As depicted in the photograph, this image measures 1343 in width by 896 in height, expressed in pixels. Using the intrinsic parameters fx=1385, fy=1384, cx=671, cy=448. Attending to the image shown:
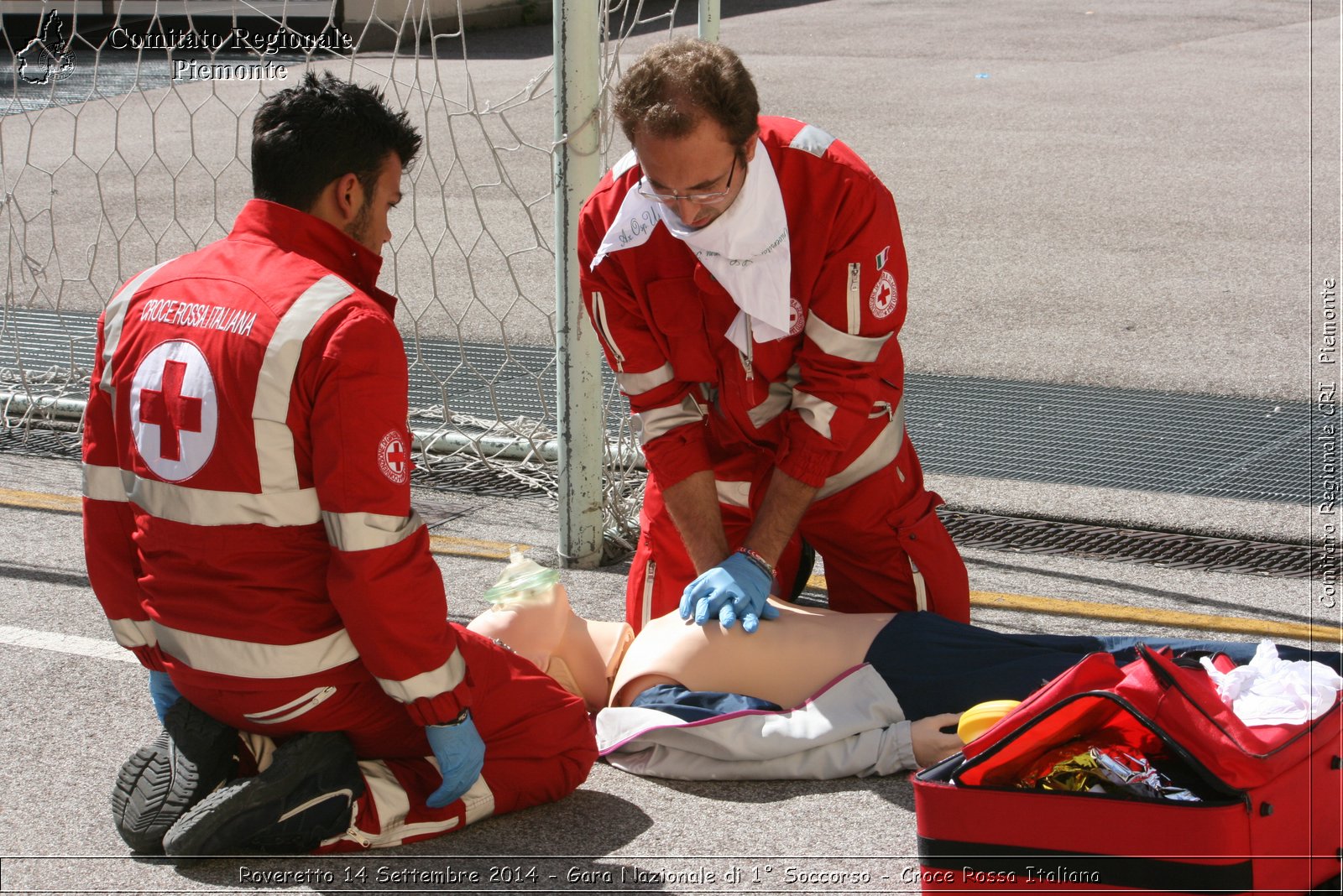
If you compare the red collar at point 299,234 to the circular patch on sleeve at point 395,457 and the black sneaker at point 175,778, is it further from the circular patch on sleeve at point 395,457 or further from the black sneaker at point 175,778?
the black sneaker at point 175,778

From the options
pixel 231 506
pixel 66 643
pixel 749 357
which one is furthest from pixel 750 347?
pixel 66 643

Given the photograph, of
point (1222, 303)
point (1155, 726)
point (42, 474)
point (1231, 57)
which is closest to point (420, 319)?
point (42, 474)

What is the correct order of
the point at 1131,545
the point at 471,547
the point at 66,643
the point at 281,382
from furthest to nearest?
the point at 471,547
the point at 1131,545
the point at 66,643
the point at 281,382

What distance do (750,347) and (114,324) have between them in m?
1.24

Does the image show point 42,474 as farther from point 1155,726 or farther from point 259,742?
point 1155,726

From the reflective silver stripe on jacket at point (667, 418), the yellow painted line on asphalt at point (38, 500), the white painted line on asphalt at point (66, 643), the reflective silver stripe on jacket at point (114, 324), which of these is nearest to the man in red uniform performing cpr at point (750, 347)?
the reflective silver stripe on jacket at point (667, 418)

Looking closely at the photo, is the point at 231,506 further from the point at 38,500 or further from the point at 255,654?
the point at 38,500

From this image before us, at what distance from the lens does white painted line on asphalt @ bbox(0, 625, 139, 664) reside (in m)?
3.24

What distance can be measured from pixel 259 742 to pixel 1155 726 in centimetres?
147

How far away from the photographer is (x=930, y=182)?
26.3ft

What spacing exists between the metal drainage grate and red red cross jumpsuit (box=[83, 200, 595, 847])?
1.99 meters

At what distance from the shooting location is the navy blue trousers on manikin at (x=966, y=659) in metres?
2.70

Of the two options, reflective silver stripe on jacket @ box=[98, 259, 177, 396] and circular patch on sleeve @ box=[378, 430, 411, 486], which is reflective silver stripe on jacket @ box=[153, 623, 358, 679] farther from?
reflective silver stripe on jacket @ box=[98, 259, 177, 396]

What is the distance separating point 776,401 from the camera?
301 centimetres
